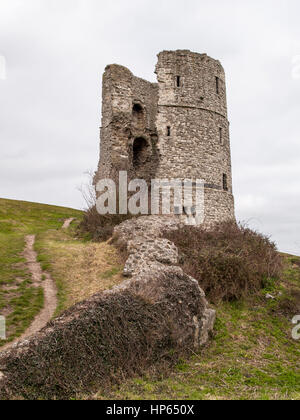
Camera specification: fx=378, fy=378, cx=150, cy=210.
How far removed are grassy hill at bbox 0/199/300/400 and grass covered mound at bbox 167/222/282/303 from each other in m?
0.43

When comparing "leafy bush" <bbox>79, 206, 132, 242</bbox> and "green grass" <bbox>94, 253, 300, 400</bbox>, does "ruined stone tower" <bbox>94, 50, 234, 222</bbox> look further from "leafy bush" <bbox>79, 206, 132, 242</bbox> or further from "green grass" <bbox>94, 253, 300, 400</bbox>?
"green grass" <bbox>94, 253, 300, 400</bbox>

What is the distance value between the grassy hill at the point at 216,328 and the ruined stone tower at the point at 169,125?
6.22m

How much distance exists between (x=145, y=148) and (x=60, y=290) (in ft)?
Answer: 41.4

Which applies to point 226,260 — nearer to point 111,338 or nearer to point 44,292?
point 44,292

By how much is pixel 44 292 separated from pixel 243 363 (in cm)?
610

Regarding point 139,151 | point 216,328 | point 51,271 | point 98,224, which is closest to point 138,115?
point 139,151

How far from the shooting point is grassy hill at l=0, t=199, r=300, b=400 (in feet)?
21.2

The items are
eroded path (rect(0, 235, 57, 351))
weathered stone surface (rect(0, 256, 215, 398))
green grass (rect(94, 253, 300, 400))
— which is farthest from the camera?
eroded path (rect(0, 235, 57, 351))

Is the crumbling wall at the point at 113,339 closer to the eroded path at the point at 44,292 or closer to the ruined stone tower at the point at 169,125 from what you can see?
the eroded path at the point at 44,292

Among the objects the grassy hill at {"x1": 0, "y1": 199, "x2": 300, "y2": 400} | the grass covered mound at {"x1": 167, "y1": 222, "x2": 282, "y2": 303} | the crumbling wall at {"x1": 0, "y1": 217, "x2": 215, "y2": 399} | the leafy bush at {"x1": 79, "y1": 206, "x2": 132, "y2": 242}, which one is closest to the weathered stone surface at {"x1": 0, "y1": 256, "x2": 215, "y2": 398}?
the crumbling wall at {"x1": 0, "y1": 217, "x2": 215, "y2": 399}

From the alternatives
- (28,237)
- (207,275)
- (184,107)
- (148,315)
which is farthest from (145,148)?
(148,315)

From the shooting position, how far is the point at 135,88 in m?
22.1

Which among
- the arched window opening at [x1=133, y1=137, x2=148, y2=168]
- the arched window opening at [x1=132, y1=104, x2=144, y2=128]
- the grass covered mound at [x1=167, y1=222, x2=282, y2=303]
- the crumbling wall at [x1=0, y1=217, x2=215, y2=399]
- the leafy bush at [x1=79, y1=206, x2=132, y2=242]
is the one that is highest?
the arched window opening at [x1=132, y1=104, x2=144, y2=128]

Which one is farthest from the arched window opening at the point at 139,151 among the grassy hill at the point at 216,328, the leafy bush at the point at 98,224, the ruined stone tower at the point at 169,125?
the grassy hill at the point at 216,328
